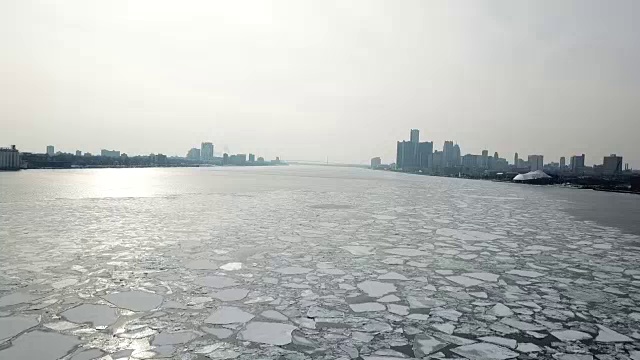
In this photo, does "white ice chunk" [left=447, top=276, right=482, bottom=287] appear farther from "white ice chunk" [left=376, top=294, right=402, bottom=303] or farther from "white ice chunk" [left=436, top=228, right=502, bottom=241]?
"white ice chunk" [left=436, top=228, right=502, bottom=241]

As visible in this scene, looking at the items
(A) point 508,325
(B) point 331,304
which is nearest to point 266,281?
(B) point 331,304

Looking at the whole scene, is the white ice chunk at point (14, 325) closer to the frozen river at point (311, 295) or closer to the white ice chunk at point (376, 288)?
the frozen river at point (311, 295)

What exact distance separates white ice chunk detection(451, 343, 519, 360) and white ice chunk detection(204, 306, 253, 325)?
1.89 meters

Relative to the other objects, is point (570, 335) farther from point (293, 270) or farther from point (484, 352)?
point (293, 270)

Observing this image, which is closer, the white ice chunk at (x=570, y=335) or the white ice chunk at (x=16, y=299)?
the white ice chunk at (x=570, y=335)

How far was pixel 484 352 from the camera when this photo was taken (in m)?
2.85

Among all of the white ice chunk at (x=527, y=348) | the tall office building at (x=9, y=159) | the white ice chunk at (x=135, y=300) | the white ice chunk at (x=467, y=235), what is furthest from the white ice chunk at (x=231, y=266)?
the tall office building at (x=9, y=159)

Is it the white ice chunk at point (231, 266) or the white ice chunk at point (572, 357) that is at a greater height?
the white ice chunk at point (572, 357)

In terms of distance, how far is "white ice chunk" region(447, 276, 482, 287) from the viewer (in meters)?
4.63

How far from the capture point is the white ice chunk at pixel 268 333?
117 inches

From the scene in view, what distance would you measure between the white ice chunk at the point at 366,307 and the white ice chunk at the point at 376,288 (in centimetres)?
32

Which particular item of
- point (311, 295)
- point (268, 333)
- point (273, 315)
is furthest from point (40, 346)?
point (311, 295)

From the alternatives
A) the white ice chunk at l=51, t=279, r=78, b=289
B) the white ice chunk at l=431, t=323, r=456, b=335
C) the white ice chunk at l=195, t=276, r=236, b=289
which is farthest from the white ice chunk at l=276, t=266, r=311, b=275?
the white ice chunk at l=51, t=279, r=78, b=289

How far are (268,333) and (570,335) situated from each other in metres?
2.70
